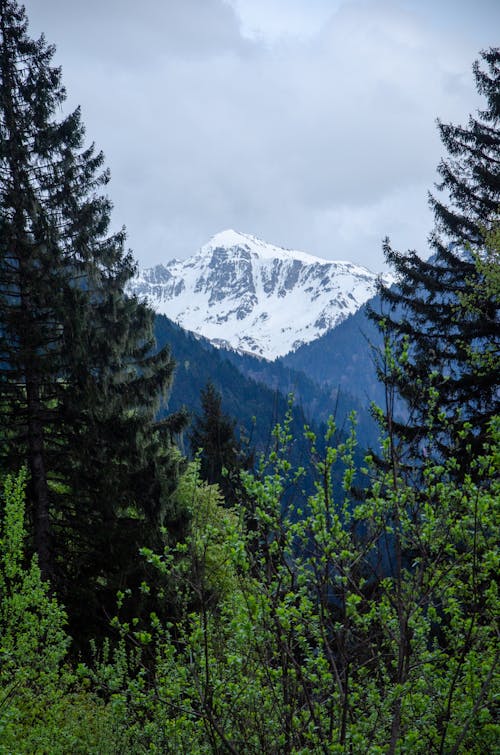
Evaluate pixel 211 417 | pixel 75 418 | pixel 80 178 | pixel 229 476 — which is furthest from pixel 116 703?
pixel 211 417

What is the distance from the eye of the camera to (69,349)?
1133 cm

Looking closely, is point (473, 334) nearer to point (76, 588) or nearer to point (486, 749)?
point (486, 749)

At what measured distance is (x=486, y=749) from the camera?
12.3ft

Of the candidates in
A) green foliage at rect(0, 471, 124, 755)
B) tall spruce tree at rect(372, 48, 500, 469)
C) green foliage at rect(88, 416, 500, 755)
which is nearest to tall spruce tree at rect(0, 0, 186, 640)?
green foliage at rect(0, 471, 124, 755)

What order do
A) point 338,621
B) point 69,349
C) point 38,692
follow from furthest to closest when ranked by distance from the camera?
point 69,349, point 38,692, point 338,621

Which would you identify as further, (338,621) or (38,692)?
(38,692)

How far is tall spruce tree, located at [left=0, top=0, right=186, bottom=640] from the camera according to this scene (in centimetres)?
1138

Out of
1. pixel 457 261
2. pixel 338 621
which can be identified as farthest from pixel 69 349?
pixel 338 621

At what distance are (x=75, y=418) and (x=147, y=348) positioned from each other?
2675 mm

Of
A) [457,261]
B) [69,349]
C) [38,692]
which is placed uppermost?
[457,261]

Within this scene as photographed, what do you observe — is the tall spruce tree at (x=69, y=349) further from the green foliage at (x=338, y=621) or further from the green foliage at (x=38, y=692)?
the green foliage at (x=338, y=621)

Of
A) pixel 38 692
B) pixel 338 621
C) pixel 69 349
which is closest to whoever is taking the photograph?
pixel 338 621

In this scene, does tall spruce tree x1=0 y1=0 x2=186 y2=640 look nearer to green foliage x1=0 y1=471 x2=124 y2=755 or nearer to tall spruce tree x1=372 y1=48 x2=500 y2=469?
green foliage x1=0 y1=471 x2=124 y2=755

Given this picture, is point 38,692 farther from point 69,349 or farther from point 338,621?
point 69,349
